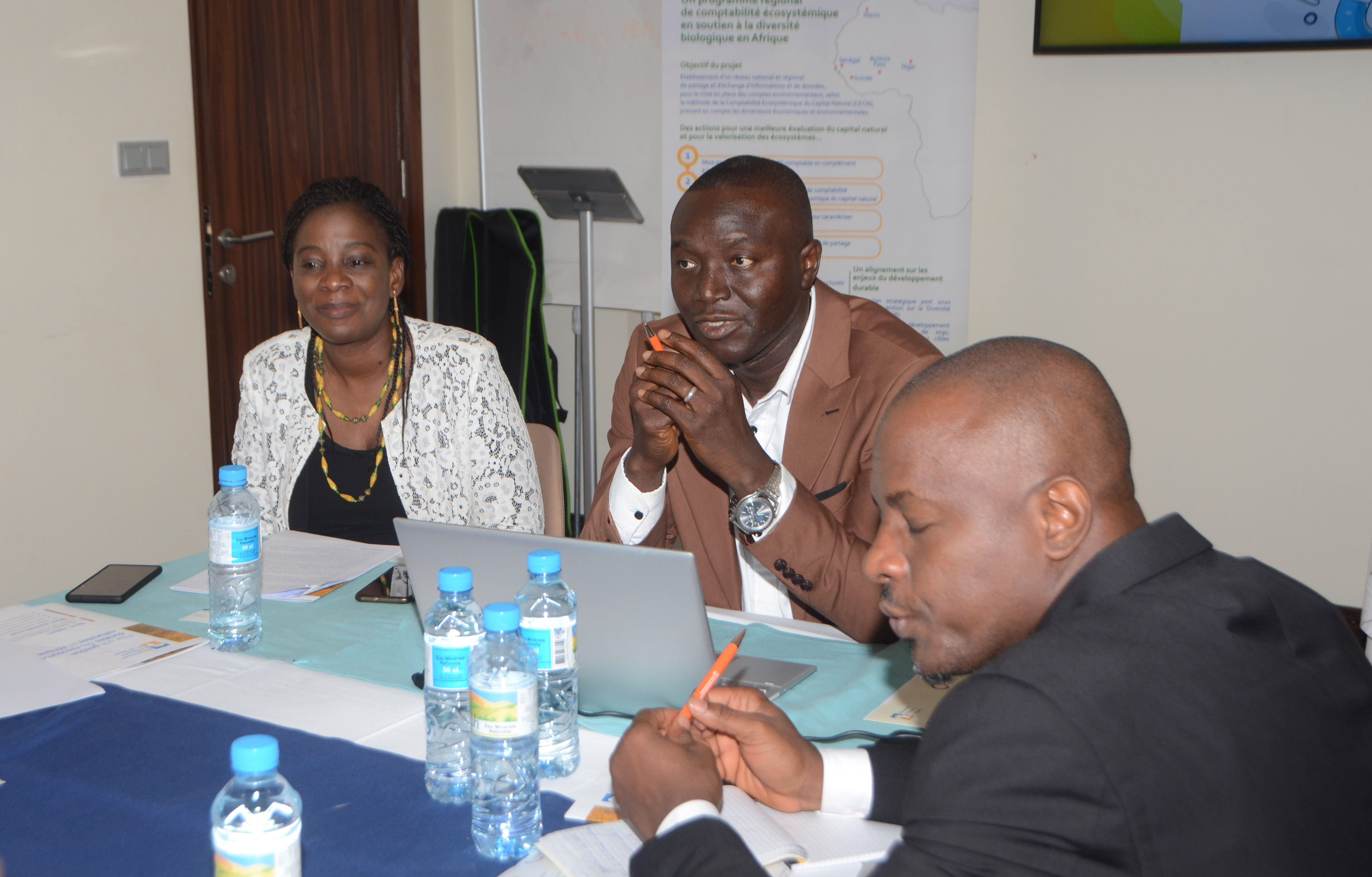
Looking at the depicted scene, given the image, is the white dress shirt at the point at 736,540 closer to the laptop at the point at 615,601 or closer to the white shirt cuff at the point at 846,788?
the laptop at the point at 615,601

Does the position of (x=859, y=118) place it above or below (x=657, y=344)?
above

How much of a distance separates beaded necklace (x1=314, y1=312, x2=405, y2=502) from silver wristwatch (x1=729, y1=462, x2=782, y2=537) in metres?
0.97

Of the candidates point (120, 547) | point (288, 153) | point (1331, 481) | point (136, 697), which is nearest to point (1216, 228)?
point (1331, 481)

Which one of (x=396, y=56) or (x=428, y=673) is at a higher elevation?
(x=396, y=56)

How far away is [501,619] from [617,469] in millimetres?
891

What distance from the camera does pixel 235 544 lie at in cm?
162

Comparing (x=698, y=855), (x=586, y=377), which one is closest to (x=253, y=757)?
(x=698, y=855)

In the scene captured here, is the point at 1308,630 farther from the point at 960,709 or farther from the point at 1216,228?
the point at 1216,228

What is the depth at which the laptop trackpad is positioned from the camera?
1.48 meters

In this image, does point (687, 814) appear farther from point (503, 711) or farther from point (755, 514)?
point (755, 514)

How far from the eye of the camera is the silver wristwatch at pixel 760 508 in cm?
170

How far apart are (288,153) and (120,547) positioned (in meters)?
1.39

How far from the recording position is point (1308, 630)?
97cm

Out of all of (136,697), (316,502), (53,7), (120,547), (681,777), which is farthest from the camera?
(120,547)
